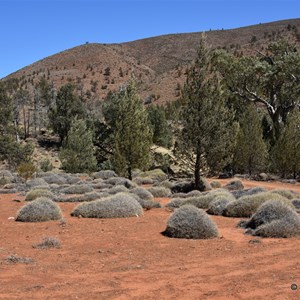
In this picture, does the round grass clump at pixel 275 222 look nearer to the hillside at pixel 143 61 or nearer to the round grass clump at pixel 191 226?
the round grass clump at pixel 191 226

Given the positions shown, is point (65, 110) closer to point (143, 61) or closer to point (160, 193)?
point (160, 193)

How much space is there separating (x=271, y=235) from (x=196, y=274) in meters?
4.44

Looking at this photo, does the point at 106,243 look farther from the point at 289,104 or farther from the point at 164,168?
the point at 289,104

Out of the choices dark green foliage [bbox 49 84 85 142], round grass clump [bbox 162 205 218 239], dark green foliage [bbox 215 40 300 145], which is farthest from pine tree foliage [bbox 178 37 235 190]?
dark green foliage [bbox 49 84 85 142]

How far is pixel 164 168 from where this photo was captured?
4362 centimetres

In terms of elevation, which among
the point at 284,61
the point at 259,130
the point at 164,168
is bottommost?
the point at 164,168

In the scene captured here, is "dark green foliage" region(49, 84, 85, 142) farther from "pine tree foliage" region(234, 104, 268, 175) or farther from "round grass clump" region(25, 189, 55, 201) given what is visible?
"round grass clump" region(25, 189, 55, 201)

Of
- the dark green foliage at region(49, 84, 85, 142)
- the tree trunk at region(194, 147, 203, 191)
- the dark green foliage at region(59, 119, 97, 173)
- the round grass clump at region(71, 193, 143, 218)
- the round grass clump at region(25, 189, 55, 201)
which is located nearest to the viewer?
the round grass clump at region(71, 193, 143, 218)

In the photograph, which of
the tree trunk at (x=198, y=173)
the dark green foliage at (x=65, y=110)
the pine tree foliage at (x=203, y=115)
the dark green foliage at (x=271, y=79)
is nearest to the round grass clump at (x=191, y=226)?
the pine tree foliage at (x=203, y=115)

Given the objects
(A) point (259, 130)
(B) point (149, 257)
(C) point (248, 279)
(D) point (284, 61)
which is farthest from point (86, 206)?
(D) point (284, 61)

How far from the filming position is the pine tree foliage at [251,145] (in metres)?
35.4

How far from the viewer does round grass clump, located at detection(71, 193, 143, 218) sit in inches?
639

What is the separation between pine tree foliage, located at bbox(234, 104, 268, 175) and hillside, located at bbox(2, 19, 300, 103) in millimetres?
39901

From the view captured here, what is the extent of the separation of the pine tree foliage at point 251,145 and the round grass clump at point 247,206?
1958 centimetres
